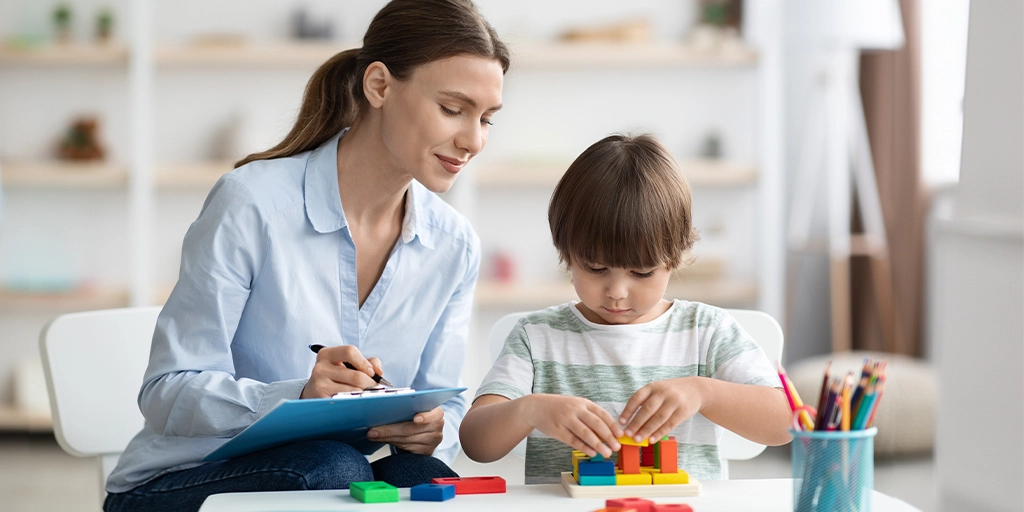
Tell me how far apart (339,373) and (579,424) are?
31 centimetres

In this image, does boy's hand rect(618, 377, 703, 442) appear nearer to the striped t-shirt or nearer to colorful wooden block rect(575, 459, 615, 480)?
colorful wooden block rect(575, 459, 615, 480)

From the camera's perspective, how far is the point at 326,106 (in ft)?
5.49

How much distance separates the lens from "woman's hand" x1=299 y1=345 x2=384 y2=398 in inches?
47.3

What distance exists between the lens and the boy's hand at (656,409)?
3.51 ft

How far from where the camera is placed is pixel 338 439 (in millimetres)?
1379

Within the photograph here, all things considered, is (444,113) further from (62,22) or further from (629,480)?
(62,22)

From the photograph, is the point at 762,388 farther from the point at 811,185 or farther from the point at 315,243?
the point at 811,185

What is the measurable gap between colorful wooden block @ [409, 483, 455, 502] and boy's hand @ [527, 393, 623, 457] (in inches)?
5.5

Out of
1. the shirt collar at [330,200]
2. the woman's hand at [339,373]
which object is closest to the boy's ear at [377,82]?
the shirt collar at [330,200]

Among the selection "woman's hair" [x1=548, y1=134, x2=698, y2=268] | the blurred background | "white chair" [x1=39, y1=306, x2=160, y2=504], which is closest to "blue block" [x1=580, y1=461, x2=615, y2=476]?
"woman's hair" [x1=548, y1=134, x2=698, y2=268]

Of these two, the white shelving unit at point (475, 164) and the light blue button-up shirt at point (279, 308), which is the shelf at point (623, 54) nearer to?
the white shelving unit at point (475, 164)

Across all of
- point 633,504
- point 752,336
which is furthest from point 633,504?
point 752,336

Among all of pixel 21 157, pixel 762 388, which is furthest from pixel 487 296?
pixel 762 388

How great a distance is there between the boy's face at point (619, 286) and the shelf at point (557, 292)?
2564 mm
